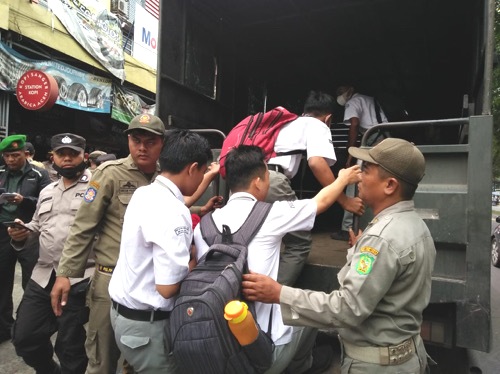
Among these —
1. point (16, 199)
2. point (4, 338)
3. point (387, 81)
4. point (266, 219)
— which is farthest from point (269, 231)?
point (387, 81)

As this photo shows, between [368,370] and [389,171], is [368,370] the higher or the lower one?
the lower one

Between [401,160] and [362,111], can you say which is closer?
[401,160]

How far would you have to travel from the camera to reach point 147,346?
5.30ft

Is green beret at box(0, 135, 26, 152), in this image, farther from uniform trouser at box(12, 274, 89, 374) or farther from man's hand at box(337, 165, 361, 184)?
man's hand at box(337, 165, 361, 184)

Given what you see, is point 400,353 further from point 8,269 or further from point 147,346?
point 8,269

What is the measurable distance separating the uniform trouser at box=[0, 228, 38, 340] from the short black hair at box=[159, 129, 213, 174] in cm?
241

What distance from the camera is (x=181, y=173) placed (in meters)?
1.70

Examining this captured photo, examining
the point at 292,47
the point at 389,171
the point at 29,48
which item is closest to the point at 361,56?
the point at 292,47

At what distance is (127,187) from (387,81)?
4.51 meters

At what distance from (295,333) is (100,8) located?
9543 millimetres

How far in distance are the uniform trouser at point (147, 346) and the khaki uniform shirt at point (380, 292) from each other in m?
0.55

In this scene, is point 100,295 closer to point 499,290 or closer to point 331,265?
point 331,265

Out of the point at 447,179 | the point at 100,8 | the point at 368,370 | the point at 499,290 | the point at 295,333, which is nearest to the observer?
the point at 368,370

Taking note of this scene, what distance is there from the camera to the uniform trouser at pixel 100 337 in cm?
211
